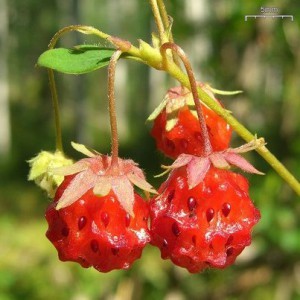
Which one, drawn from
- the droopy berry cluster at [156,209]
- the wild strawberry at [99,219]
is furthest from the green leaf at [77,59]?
the wild strawberry at [99,219]

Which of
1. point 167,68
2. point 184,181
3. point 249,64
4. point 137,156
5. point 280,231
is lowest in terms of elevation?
point 137,156

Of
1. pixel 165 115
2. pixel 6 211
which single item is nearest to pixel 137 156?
pixel 6 211

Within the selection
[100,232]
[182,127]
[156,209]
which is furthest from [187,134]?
[100,232]

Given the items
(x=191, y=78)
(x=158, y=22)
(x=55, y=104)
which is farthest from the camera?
(x=55, y=104)

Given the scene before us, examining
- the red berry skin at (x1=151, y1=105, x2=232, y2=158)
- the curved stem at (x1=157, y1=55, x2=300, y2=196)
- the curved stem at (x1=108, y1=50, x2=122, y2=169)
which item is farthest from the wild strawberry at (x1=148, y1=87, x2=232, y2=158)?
the curved stem at (x1=108, y1=50, x2=122, y2=169)

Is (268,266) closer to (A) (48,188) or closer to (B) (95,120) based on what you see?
(A) (48,188)

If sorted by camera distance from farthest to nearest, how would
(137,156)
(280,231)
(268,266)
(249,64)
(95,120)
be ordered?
(95,120) < (137,156) < (249,64) < (268,266) < (280,231)

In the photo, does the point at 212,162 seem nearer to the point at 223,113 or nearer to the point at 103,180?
the point at 223,113
